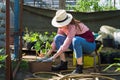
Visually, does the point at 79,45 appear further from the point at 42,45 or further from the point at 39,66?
the point at 42,45

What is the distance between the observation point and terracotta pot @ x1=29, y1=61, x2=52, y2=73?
5340mm

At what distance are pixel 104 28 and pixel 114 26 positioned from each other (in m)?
0.92

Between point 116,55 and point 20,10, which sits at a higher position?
point 20,10

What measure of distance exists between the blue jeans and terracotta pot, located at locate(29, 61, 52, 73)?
1.11 ft

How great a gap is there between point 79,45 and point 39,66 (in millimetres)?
659

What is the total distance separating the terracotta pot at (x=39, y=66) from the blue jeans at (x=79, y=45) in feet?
1.11

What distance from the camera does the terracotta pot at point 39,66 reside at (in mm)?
5340

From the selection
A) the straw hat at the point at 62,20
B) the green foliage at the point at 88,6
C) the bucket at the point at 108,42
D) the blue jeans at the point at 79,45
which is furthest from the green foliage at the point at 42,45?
the green foliage at the point at 88,6

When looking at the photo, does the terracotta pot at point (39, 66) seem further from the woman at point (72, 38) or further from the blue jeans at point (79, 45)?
the blue jeans at point (79, 45)

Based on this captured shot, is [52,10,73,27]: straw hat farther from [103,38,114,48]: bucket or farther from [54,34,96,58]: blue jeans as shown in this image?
[103,38,114,48]: bucket

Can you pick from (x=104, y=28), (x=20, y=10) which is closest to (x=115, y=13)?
(x=104, y=28)

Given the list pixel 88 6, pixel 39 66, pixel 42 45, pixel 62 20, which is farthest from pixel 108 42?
pixel 88 6

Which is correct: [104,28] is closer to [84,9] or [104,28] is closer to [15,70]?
[84,9]

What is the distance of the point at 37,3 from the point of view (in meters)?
12.6
